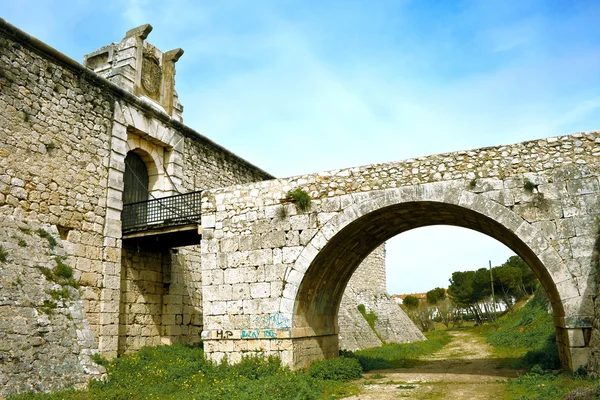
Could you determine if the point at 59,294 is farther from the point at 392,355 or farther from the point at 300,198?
the point at 392,355

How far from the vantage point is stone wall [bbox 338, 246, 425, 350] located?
65.3 feet

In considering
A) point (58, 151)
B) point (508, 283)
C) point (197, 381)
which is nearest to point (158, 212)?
point (58, 151)

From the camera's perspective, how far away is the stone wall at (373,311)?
1989cm

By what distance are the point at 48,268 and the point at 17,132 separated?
2786mm

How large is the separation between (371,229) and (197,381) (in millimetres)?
4808

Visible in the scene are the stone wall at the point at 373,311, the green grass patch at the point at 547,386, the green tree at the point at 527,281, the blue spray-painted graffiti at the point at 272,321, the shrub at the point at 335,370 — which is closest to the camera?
the green grass patch at the point at 547,386

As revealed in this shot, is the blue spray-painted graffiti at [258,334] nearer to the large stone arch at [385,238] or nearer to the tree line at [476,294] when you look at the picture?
the large stone arch at [385,238]

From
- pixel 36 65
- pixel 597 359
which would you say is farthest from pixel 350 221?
pixel 36 65

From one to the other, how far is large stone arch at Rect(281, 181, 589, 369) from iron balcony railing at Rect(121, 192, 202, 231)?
3.19 m

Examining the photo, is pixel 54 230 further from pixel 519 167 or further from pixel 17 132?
pixel 519 167

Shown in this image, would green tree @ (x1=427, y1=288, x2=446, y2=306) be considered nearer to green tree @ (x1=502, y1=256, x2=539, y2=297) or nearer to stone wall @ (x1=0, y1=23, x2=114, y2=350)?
green tree @ (x1=502, y1=256, x2=539, y2=297)

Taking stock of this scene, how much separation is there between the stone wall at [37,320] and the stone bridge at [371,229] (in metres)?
2.64

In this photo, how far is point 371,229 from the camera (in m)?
11.0

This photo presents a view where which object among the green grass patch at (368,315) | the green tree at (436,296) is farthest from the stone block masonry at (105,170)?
the green tree at (436,296)
